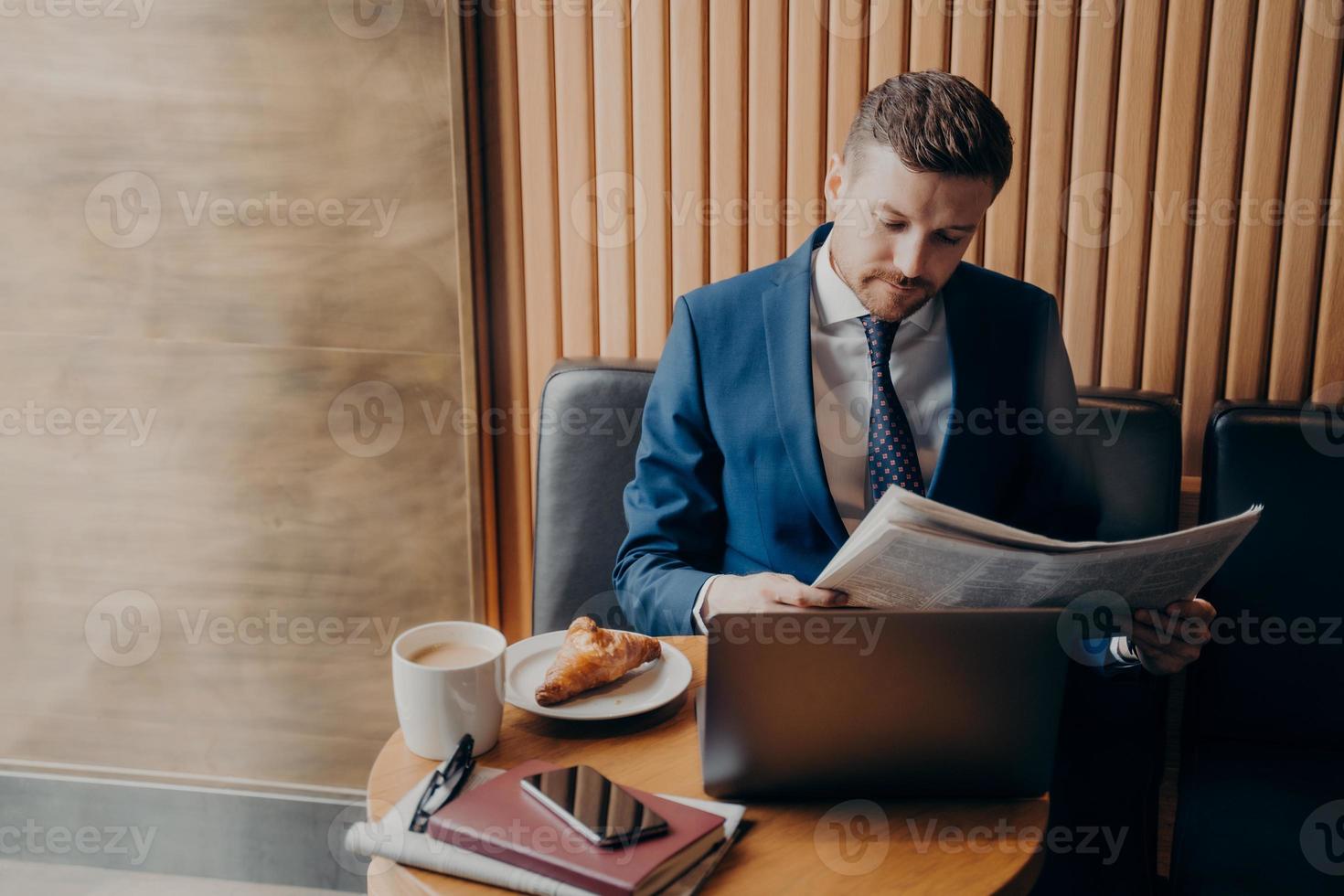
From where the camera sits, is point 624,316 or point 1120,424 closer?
point 1120,424

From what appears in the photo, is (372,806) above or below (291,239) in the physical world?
below

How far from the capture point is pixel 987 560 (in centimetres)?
101

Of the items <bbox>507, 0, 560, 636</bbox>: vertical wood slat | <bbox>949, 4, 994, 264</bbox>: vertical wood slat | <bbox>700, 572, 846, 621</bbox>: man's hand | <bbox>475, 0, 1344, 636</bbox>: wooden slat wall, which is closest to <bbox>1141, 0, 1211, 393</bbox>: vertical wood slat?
<bbox>475, 0, 1344, 636</bbox>: wooden slat wall

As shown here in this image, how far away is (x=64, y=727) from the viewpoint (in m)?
2.47

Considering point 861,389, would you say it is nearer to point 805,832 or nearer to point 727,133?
point 727,133

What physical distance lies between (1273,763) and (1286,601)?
26 cm

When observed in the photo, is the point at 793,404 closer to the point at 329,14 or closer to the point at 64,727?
the point at 329,14

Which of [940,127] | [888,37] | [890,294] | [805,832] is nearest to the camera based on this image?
[805,832]

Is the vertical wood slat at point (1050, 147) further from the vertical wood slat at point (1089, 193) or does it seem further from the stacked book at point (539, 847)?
the stacked book at point (539, 847)

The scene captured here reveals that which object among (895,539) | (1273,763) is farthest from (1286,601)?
(895,539)

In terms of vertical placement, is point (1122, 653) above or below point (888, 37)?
below

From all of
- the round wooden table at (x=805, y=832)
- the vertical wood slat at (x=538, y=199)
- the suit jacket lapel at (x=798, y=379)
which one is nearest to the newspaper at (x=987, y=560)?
the round wooden table at (x=805, y=832)

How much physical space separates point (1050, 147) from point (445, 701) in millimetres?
1482

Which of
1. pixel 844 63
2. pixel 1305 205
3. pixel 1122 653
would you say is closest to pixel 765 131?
pixel 844 63
